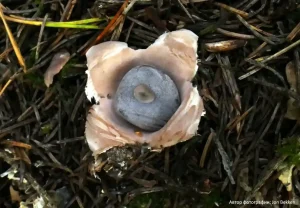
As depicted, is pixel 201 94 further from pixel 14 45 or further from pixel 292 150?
pixel 14 45

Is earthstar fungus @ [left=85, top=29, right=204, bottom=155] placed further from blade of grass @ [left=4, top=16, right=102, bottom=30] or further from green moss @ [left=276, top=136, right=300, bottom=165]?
green moss @ [left=276, top=136, right=300, bottom=165]

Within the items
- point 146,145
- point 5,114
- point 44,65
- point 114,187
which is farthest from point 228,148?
point 5,114

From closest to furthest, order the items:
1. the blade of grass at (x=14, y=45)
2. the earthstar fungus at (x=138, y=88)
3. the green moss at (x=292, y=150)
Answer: the earthstar fungus at (x=138, y=88) < the green moss at (x=292, y=150) < the blade of grass at (x=14, y=45)

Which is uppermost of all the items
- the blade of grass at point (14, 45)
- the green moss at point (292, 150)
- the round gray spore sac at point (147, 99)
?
the blade of grass at point (14, 45)

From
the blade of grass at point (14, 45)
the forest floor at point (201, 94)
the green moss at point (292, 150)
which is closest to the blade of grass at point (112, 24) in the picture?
the forest floor at point (201, 94)

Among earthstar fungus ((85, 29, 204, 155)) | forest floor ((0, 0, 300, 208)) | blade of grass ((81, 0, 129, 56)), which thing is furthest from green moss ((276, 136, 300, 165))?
blade of grass ((81, 0, 129, 56))

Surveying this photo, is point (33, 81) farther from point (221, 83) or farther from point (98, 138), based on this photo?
point (221, 83)

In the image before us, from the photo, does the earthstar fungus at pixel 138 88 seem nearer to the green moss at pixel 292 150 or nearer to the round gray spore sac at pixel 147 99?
the round gray spore sac at pixel 147 99

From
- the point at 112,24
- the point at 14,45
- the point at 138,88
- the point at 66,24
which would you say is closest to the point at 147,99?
the point at 138,88
